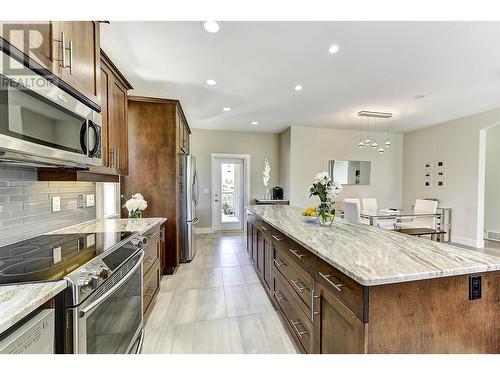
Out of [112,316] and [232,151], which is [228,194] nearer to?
[232,151]

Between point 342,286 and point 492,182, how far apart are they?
6.68 metres

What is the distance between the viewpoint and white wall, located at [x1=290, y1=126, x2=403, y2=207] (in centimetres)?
554

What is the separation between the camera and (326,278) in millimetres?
1224

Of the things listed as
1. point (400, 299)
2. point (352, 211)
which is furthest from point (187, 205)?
point (400, 299)

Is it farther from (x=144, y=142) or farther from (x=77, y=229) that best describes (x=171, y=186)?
(x=77, y=229)

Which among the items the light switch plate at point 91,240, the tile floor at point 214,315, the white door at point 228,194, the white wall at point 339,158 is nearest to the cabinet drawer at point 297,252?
the tile floor at point 214,315

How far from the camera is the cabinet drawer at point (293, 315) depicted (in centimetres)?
146

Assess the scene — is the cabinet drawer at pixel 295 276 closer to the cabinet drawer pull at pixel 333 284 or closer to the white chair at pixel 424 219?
the cabinet drawer pull at pixel 333 284

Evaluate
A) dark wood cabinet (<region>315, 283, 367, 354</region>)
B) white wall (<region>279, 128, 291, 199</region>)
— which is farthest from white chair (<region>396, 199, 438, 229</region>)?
dark wood cabinet (<region>315, 283, 367, 354</region>)

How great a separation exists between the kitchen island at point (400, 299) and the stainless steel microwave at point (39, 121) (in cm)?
153

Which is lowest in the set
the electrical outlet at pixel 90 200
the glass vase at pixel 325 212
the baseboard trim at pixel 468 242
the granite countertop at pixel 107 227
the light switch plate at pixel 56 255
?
the baseboard trim at pixel 468 242

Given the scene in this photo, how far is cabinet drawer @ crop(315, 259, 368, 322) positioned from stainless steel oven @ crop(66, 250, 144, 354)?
117 cm

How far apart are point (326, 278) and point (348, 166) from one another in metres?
5.30
